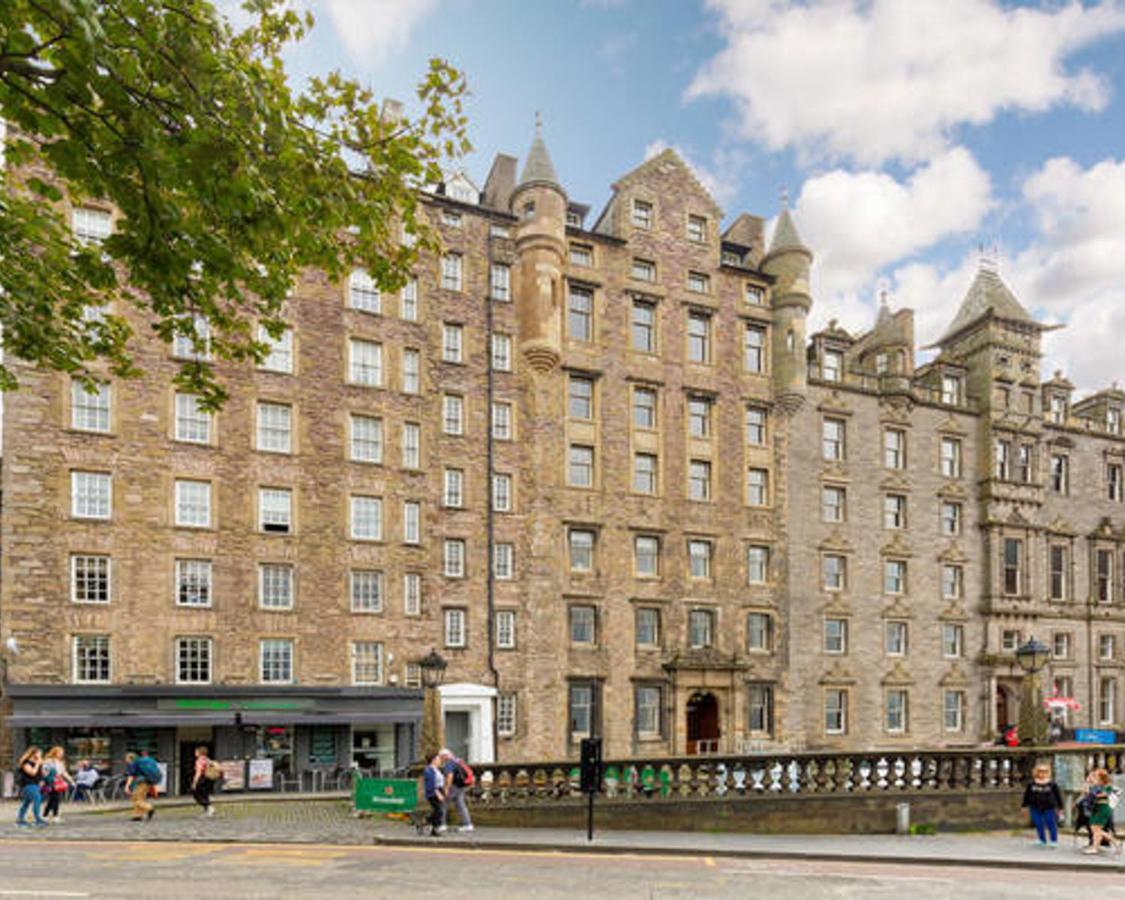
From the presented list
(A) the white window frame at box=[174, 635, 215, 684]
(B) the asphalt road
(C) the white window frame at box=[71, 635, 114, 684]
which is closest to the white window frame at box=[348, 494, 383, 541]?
(A) the white window frame at box=[174, 635, 215, 684]

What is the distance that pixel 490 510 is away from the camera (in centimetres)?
3388

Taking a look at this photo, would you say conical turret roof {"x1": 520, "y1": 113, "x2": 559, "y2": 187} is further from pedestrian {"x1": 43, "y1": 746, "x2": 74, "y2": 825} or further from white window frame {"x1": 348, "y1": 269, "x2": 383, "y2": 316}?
pedestrian {"x1": 43, "y1": 746, "x2": 74, "y2": 825}

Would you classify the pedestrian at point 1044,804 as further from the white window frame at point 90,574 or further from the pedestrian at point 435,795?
the white window frame at point 90,574

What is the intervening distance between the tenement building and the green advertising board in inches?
409

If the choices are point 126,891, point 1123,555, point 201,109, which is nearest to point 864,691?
point 1123,555

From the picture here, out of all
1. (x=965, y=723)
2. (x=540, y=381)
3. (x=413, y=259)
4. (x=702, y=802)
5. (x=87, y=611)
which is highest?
(x=540, y=381)

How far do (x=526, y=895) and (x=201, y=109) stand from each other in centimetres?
1004

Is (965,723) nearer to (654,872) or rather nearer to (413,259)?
(654,872)

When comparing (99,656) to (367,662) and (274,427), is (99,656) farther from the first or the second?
(274,427)

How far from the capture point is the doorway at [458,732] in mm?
32188

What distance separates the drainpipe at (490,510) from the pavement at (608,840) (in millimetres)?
12596

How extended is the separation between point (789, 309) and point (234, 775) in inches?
1127

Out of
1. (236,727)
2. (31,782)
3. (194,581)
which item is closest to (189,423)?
(194,581)

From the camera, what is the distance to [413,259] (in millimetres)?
9117
